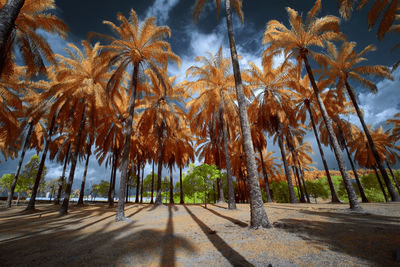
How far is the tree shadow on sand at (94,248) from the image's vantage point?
4188 mm

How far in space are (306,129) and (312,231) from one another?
23.9 meters

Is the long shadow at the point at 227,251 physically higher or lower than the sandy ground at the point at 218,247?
lower

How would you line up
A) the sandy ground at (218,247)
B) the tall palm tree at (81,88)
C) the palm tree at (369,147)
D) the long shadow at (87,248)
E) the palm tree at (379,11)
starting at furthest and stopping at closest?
the palm tree at (369,147) → the tall palm tree at (81,88) → the palm tree at (379,11) → the long shadow at (87,248) → the sandy ground at (218,247)

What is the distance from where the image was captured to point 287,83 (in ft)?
61.0

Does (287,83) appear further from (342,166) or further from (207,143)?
(207,143)

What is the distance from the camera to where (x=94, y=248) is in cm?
504

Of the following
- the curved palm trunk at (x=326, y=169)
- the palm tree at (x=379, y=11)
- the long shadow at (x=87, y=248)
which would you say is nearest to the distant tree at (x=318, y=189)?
the curved palm trunk at (x=326, y=169)

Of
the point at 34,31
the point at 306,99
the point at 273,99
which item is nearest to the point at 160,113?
the point at 34,31

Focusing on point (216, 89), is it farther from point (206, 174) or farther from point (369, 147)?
point (369, 147)

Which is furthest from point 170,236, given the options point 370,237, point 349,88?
point 349,88

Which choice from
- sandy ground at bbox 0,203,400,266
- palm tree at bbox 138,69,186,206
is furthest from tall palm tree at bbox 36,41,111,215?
sandy ground at bbox 0,203,400,266

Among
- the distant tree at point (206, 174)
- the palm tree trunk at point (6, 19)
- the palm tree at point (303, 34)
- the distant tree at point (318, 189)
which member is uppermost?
the palm tree at point (303, 34)

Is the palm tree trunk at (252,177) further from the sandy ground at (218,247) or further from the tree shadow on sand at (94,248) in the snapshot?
the tree shadow on sand at (94,248)

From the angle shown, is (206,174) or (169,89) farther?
(169,89)
